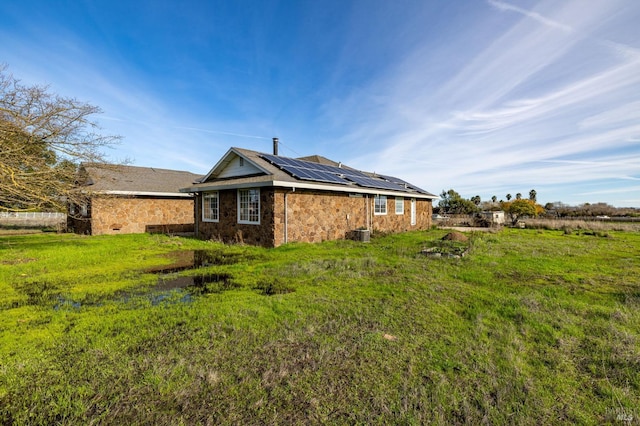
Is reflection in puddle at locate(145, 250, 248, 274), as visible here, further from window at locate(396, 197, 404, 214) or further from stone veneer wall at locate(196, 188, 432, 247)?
window at locate(396, 197, 404, 214)

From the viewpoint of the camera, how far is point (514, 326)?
3.88m

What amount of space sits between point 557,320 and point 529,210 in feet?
98.8

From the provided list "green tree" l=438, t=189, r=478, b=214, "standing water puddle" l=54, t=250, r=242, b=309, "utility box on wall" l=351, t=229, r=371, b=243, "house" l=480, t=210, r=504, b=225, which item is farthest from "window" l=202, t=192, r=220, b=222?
"green tree" l=438, t=189, r=478, b=214

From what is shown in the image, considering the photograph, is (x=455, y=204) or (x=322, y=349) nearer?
(x=322, y=349)

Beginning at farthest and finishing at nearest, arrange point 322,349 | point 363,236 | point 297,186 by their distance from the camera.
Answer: point 363,236
point 297,186
point 322,349

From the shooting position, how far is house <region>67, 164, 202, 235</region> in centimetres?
1577

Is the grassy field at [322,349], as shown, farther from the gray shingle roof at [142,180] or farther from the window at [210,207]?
the gray shingle roof at [142,180]

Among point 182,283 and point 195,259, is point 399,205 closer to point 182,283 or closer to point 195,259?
point 195,259

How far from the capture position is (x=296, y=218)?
11.5m

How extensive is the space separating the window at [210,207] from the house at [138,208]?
4.79 m

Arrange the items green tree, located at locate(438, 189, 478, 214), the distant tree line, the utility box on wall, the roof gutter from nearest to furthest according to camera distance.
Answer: the roof gutter → the utility box on wall → the distant tree line → green tree, located at locate(438, 189, 478, 214)

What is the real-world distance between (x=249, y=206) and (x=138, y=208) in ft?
32.6

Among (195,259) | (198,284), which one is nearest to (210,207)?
(195,259)

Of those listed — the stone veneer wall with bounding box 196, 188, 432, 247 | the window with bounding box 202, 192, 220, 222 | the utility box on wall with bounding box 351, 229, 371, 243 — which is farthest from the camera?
the window with bounding box 202, 192, 220, 222
